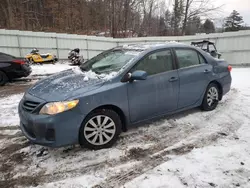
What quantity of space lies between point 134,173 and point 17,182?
1.47 metres

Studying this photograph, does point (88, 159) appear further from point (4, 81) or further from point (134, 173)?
point (4, 81)

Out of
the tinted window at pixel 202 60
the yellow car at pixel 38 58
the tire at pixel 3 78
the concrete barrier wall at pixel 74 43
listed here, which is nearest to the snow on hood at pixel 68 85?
the tinted window at pixel 202 60

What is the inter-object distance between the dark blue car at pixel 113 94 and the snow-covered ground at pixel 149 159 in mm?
301

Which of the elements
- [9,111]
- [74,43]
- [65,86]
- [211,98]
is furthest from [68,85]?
[74,43]

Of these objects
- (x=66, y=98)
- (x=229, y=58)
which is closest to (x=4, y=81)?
(x=66, y=98)

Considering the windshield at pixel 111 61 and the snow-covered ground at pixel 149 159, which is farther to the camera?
the windshield at pixel 111 61

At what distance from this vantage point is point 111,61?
4.35 metres

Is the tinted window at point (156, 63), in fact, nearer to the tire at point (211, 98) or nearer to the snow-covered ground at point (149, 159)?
the snow-covered ground at point (149, 159)

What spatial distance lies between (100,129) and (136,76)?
1017 mm

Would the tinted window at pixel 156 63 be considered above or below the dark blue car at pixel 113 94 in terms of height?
above

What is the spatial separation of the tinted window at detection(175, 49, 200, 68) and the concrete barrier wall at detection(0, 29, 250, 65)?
41.8 ft

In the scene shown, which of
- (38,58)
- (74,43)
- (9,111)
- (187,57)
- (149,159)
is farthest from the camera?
(74,43)

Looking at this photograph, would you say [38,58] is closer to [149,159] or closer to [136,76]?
[136,76]

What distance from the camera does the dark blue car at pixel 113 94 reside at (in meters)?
3.23
